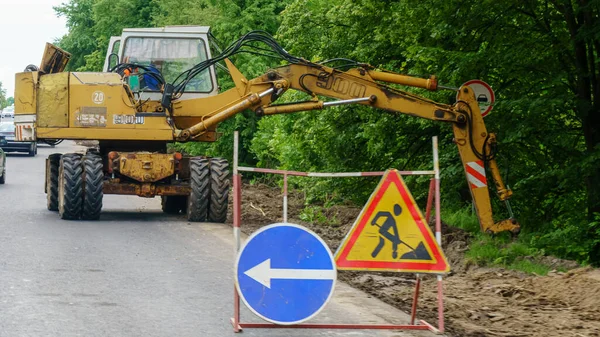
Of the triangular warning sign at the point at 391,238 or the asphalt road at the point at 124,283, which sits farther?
the asphalt road at the point at 124,283

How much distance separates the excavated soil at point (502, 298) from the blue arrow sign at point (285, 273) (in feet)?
4.42

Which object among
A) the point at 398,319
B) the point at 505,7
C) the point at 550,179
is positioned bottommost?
the point at 398,319

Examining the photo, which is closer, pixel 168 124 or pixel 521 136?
pixel 521 136

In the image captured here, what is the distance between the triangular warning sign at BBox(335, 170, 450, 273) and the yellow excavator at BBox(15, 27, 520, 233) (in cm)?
775

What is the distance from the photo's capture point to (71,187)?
1848cm

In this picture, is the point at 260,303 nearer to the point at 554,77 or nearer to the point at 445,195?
the point at 554,77

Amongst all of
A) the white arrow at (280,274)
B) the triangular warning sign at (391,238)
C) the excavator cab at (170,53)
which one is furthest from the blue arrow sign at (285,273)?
the excavator cab at (170,53)

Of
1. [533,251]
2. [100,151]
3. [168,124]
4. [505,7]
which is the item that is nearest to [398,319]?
[533,251]

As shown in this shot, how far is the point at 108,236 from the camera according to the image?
1634 centimetres

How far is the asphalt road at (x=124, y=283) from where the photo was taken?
29.1ft

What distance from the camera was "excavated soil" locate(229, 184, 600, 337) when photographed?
30.4 feet

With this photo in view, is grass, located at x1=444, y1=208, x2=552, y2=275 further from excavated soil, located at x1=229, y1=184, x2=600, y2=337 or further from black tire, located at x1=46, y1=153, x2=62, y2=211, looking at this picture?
black tire, located at x1=46, y1=153, x2=62, y2=211

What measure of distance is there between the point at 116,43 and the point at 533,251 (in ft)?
33.2

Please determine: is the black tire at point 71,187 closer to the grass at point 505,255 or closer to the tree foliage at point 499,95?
the tree foliage at point 499,95
